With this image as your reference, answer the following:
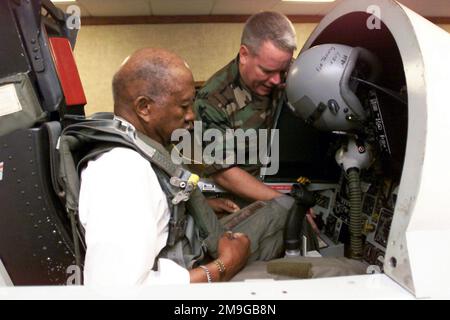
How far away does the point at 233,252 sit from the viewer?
3.85 ft

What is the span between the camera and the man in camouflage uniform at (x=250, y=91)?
1.74 metres

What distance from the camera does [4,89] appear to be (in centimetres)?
97

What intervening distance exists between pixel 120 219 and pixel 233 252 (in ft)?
1.55

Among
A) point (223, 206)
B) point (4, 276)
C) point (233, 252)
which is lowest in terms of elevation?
point (223, 206)

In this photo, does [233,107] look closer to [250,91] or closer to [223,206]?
[250,91]

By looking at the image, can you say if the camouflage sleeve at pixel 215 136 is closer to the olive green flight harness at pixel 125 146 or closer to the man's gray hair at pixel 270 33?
the man's gray hair at pixel 270 33

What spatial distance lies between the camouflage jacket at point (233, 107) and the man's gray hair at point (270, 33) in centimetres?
17

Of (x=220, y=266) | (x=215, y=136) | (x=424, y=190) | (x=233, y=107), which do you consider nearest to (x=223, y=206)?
(x=215, y=136)

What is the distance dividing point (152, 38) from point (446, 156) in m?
5.75

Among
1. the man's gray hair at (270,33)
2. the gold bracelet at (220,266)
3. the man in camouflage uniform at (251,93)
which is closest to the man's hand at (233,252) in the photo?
the gold bracelet at (220,266)

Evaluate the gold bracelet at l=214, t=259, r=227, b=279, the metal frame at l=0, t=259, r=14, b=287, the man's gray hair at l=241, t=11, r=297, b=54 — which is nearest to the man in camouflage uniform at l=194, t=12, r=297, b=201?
the man's gray hair at l=241, t=11, r=297, b=54

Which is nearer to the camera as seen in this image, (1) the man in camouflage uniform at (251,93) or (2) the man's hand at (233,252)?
(2) the man's hand at (233,252)

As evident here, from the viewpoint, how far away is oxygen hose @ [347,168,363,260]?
143 cm
